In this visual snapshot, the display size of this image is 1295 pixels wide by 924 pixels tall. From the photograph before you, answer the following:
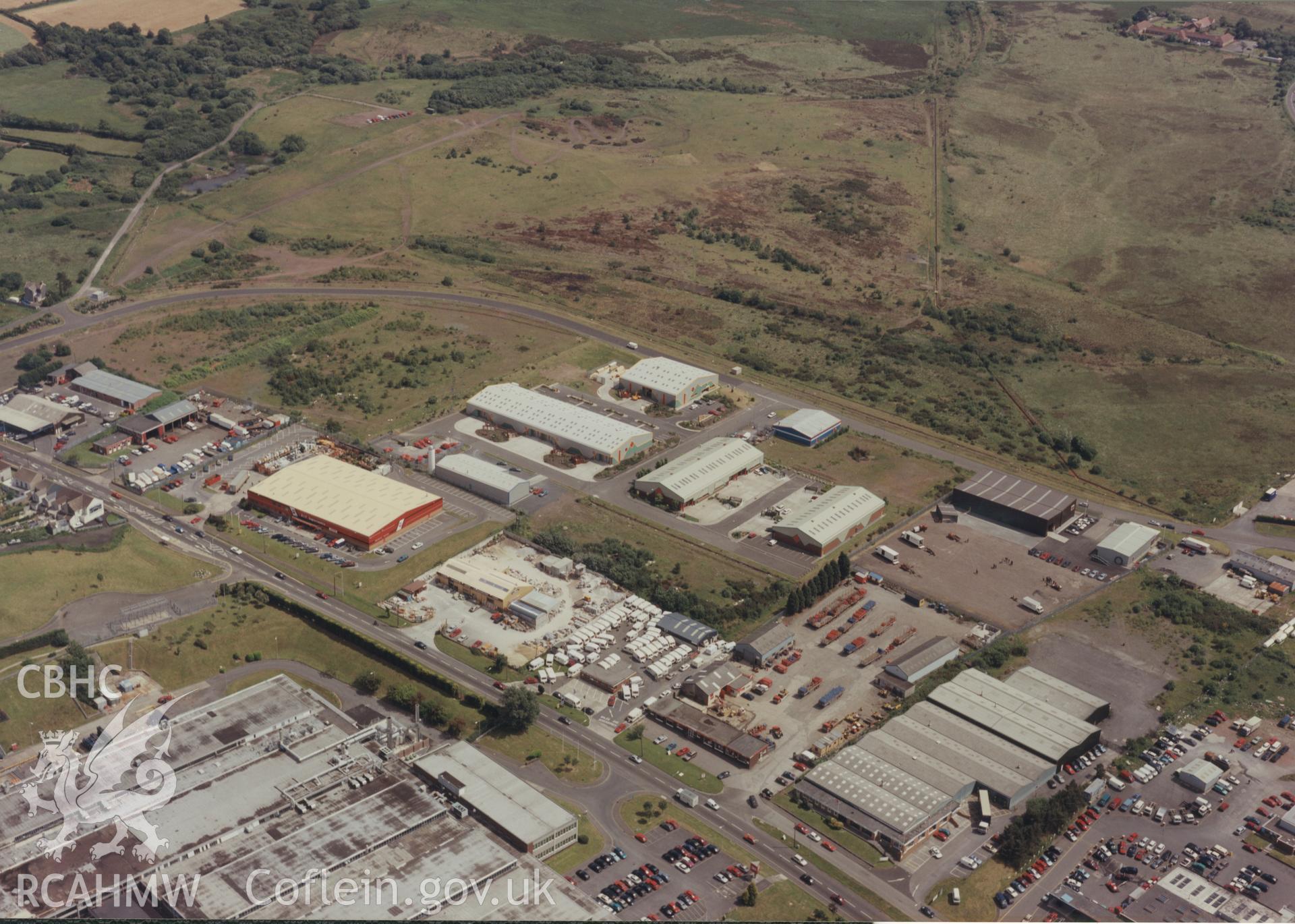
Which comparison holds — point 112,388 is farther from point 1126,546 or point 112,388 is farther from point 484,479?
point 1126,546

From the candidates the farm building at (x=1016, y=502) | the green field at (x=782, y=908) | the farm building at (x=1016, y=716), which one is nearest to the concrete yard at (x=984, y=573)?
the farm building at (x=1016, y=502)

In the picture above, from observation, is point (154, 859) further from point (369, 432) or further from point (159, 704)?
point (369, 432)

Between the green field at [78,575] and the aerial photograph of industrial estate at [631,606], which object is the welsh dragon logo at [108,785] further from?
the green field at [78,575]

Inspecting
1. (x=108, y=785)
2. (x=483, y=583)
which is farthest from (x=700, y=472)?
(x=108, y=785)

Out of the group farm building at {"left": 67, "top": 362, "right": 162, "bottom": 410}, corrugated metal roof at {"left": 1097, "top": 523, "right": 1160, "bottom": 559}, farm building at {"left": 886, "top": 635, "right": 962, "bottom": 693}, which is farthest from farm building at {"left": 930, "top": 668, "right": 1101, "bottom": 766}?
farm building at {"left": 67, "top": 362, "right": 162, "bottom": 410}

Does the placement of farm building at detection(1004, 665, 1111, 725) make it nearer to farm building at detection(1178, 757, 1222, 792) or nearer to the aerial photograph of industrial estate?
the aerial photograph of industrial estate

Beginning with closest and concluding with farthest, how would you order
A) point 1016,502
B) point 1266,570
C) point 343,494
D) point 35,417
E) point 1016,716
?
1. point 1016,716
2. point 1266,570
3. point 343,494
4. point 1016,502
5. point 35,417

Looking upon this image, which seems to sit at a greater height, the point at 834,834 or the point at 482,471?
the point at 482,471
